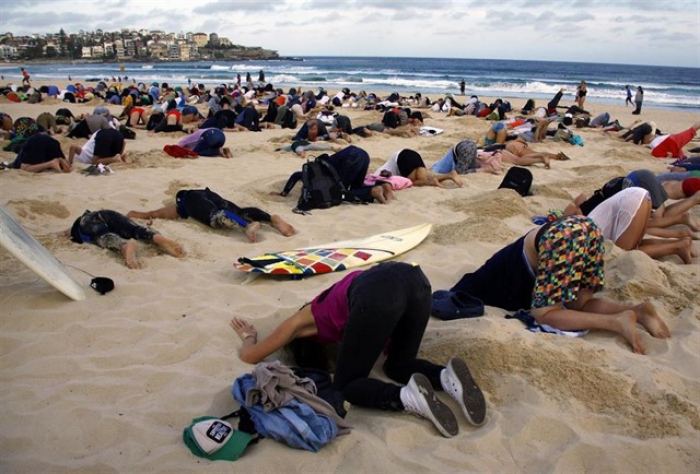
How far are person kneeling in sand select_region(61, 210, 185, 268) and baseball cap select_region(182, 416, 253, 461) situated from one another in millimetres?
2579

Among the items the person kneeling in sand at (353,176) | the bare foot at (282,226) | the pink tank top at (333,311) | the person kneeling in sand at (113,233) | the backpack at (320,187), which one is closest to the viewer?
the pink tank top at (333,311)

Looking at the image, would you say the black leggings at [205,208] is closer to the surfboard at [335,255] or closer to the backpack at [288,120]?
the surfboard at [335,255]

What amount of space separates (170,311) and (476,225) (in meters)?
3.38

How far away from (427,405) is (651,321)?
6.10ft

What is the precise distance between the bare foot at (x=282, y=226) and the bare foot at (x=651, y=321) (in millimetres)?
3329

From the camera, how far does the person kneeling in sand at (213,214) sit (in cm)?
545

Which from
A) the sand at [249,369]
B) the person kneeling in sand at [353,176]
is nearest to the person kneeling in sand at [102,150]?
the sand at [249,369]

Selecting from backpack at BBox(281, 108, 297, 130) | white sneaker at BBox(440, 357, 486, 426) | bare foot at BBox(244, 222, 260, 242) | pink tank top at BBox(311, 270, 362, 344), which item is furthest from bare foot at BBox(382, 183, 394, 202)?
backpack at BBox(281, 108, 297, 130)

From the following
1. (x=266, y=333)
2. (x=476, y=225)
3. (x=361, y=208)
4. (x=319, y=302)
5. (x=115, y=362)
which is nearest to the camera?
(x=319, y=302)

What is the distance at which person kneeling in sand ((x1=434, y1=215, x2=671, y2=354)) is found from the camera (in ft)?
10.4

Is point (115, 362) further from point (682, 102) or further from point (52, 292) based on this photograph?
point (682, 102)

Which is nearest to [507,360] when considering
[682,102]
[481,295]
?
[481,295]

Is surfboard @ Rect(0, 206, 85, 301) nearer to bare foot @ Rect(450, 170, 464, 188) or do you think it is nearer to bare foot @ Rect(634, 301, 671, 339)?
bare foot @ Rect(634, 301, 671, 339)

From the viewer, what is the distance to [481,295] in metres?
3.86
